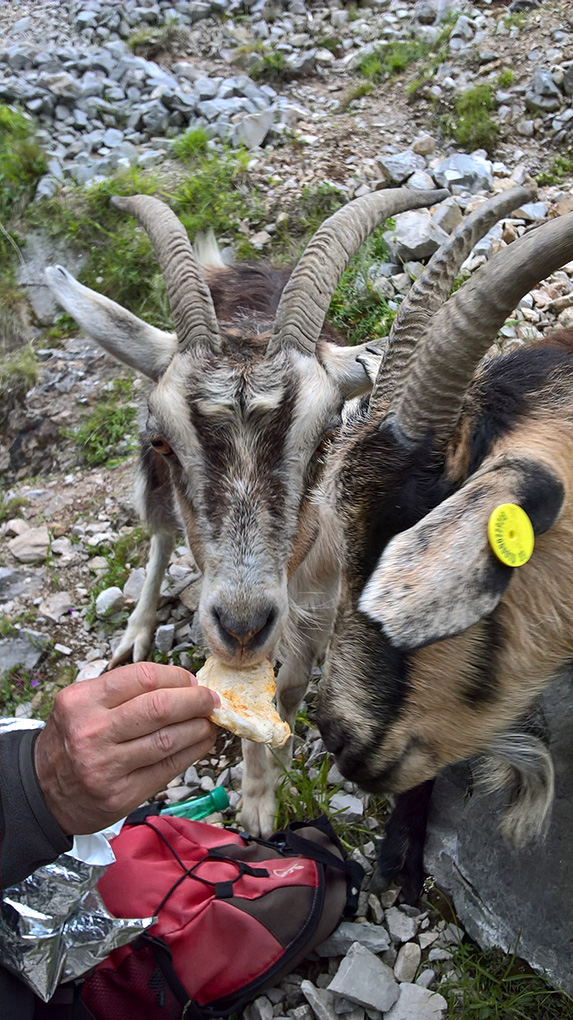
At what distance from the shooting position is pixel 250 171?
7.80m

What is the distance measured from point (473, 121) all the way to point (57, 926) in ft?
24.9

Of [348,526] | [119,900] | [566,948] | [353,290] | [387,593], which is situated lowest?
[119,900]

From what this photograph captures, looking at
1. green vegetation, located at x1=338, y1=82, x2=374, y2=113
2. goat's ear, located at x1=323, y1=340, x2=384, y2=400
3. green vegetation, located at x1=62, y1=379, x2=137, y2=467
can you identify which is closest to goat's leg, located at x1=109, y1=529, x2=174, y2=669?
goat's ear, located at x1=323, y1=340, x2=384, y2=400

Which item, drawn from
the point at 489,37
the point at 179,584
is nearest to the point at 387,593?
the point at 179,584

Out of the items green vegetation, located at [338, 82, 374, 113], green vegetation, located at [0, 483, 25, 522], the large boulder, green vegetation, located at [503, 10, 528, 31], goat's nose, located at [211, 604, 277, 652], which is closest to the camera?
the large boulder

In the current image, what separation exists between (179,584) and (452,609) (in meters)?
3.69

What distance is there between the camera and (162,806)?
3783mm

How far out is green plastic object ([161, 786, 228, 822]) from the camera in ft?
12.7

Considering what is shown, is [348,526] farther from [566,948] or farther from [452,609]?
[566,948]

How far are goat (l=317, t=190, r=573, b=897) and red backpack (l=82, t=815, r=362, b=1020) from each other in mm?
802

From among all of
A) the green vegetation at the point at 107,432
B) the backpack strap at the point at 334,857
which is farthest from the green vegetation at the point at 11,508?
the backpack strap at the point at 334,857

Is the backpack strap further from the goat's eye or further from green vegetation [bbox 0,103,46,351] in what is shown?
green vegetation [bbox 0,103,46,351]

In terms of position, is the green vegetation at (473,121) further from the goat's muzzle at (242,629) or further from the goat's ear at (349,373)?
the goat's muzzle at (242,629)

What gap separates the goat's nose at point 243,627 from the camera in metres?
3.13
